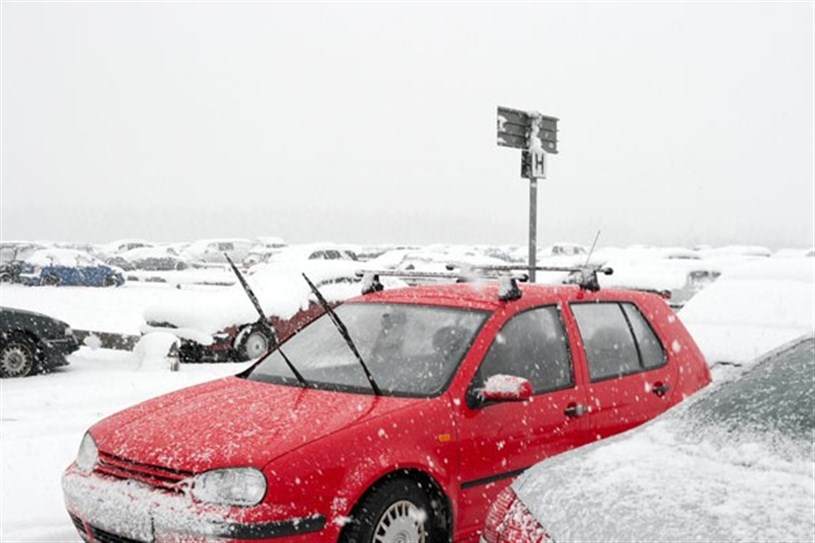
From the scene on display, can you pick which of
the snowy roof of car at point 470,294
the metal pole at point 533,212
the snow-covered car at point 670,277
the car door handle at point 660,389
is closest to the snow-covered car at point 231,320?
the metal pole at point 533,212

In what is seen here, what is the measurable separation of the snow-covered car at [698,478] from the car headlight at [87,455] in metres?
2.24

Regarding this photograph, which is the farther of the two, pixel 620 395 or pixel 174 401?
pixel 620 395

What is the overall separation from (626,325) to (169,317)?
8.57 metres

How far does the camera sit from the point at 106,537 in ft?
13.8

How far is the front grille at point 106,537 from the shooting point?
4.08 meters

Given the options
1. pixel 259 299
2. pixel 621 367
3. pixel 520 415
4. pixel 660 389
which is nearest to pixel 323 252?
pixel 259 299

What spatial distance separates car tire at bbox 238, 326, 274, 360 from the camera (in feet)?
41.8

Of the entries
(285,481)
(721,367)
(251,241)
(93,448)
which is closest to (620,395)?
(285,481)

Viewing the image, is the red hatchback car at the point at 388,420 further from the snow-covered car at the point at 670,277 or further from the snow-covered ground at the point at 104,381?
the snow-covered car at the point at 670,277

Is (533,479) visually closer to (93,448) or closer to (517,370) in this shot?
(517,370)

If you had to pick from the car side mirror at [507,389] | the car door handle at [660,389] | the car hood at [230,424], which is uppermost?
the car side mirror at [507,389]

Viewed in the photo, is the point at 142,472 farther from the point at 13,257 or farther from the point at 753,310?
the point at 13,257

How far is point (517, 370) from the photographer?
5047 mm

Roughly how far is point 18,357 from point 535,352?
25.9ft
